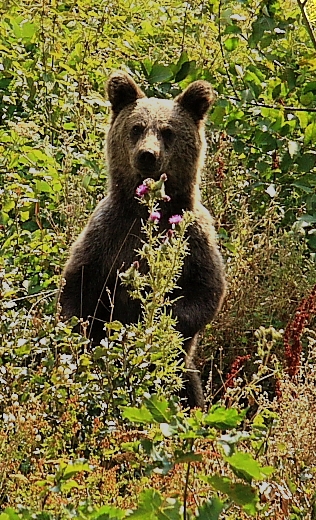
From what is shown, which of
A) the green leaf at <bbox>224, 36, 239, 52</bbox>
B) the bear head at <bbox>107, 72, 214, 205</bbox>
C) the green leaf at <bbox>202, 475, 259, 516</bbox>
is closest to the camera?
the green leaf at <bbox>202, 475, 259, 516</bbox>

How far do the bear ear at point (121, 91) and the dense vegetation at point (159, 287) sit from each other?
0.52 m

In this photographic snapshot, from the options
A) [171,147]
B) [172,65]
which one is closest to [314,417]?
[171,147]

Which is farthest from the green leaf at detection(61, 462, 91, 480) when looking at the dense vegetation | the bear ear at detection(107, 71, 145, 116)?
the bear ear at detection(107, 71, 145, 116)

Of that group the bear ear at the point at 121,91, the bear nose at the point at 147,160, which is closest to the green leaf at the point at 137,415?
the bear nose at the point at 147,160

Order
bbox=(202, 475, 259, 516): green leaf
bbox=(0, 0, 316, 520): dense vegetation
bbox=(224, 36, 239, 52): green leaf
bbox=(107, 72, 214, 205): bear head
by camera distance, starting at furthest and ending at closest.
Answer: bbox=(224, 36, 239, 52): green leaf → bbox=(107, 72, 214, 205): bear head → bbox=(0, 0, 316, 520): dense vegetation → bbox=(202, 475, 259, 516): green leaf

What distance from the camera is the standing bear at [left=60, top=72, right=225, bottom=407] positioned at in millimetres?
5426

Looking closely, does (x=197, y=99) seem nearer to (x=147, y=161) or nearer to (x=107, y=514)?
(x=147, y=161)

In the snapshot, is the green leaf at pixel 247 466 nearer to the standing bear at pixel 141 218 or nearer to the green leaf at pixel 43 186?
the standing bear at pixel 141 218

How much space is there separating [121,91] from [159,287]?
2.15m

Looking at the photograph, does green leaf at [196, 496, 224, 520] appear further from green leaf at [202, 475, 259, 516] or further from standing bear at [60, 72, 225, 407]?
standing bear at [60, 72, 225, 407]

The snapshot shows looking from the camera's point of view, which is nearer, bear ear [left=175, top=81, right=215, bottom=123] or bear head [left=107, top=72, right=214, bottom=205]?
bear head [left=107, top=72, right=214, bottom=205]

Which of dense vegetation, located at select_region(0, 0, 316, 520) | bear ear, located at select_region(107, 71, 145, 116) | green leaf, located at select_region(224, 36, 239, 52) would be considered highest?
green leaf, located at select_region(224, 36, 239, 52)

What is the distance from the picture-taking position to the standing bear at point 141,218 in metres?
5.43

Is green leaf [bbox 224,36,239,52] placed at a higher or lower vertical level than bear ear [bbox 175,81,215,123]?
higher
